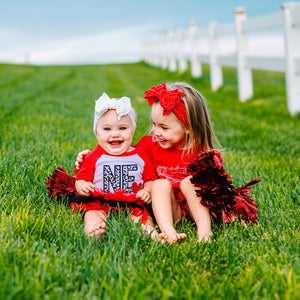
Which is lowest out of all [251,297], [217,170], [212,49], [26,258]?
[251,297]

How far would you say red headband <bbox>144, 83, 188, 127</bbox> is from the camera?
110 inches

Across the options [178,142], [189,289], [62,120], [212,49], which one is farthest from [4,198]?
A: [212,49]

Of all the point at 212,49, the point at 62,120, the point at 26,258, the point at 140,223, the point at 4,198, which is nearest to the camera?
the point at 26,258

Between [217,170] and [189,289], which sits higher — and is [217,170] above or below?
above

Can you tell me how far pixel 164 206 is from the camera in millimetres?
2691

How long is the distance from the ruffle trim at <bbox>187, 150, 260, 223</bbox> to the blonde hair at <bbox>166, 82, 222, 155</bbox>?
0.69 feet

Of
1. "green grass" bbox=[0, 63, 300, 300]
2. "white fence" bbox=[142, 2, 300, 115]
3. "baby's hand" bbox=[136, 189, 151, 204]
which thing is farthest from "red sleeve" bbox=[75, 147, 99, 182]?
"white fence" bbox=[142, 2, 300, 115]

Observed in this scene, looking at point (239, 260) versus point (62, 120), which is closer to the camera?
point (239, 260)

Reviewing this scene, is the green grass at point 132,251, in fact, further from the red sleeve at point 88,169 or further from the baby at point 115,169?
the red sleeve at point 88,169

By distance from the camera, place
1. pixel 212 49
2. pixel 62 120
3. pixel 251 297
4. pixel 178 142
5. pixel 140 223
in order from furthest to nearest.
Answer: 1. pixel 212 49
2. pixel 62 120
3. pixel 178 142
4. pixel 140 223
5. pixel 251 297

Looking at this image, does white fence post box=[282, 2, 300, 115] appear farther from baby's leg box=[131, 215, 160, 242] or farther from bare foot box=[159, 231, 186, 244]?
bare foot box=[159, 231, 186, 244]

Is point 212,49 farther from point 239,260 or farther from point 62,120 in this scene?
point 239,260

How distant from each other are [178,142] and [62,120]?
3.42 metres

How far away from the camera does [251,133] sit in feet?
18.8
